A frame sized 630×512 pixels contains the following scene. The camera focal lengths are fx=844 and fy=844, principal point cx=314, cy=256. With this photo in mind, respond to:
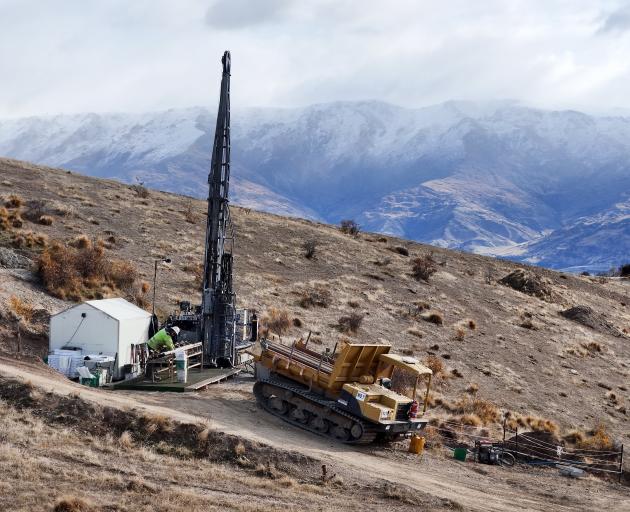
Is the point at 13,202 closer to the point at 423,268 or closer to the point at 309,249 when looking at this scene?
the point at 309,249

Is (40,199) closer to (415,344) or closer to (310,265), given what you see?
(310,265)

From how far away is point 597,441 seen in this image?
30953 millimetres

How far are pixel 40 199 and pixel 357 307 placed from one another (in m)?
23.3

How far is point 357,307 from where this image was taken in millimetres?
49594

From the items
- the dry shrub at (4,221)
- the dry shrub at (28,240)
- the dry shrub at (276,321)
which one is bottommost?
the dry shrub at (276,321)

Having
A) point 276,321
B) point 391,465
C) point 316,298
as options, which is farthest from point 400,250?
point 391,465

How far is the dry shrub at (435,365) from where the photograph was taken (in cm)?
3944

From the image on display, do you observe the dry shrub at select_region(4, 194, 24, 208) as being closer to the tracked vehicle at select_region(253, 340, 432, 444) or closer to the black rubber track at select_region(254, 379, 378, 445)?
the tracked vehicle at select_region(253, 340, 432, 444)

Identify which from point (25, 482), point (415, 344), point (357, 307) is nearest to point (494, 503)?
point (25, 482)

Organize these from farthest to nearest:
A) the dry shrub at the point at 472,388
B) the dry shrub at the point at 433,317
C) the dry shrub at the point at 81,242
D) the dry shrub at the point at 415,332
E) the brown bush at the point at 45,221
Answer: the brown bush at the point at 45,221, the dry shrub at the point at 433,317, the dry shrub at the point at 81,242, the dry shrub at the point at 415,332, the dry shrub at the point at 472,388

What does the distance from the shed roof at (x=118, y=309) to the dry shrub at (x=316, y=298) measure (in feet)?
57.0

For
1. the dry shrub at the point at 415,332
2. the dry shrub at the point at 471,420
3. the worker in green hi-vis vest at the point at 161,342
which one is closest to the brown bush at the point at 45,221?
the dry shrub at the point at 415,332

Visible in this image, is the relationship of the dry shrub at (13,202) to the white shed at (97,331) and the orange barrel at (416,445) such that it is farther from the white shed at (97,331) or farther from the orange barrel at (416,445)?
the orange barrel at (416,445)

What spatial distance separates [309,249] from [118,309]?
Answer: 3059 centimetres
